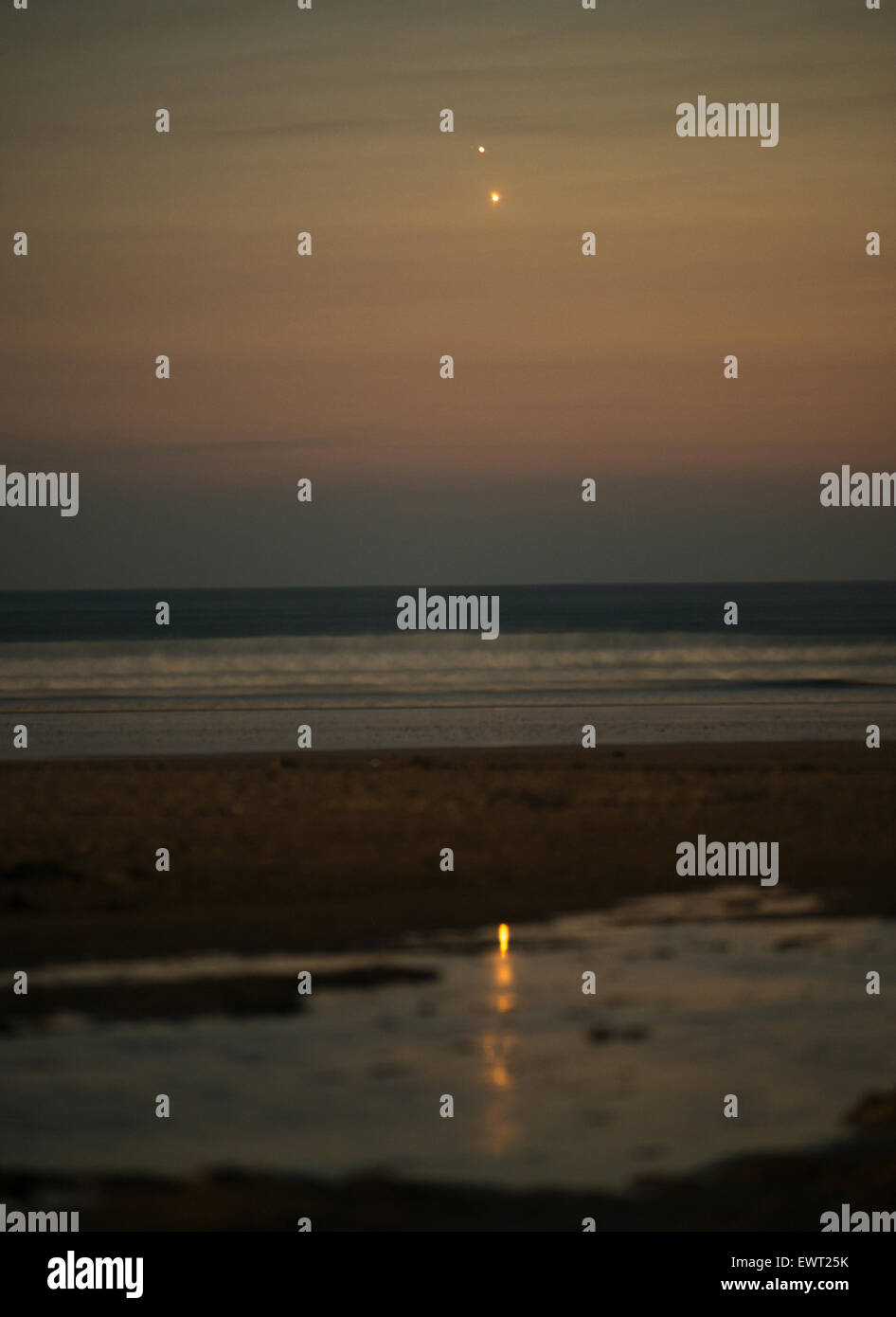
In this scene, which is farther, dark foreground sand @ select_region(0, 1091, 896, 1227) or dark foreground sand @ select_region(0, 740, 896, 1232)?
dark foreground sand @ select_region(0, 740, 896, 1232)

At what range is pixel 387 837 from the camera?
14188 mm

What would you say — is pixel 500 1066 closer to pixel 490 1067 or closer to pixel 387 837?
pixel 490 1067

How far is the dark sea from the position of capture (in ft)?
74.0

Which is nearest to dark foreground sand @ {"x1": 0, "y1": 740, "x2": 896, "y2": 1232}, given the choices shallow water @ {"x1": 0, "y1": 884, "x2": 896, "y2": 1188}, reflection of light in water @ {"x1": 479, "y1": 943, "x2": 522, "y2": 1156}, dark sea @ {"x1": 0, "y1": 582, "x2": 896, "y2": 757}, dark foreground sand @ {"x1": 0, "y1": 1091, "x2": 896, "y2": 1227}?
dark foreground sand @ {"x1": 0, "y1": 1091, "x2": 896, "y2": 1227}

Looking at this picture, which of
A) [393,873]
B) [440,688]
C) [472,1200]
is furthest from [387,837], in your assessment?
[440,688]

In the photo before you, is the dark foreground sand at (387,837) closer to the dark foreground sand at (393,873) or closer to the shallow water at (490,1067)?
the dark foreground sand at (393,873)

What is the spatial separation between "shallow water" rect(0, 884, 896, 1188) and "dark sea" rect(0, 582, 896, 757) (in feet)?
37.0

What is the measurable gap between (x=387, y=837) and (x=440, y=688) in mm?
17545

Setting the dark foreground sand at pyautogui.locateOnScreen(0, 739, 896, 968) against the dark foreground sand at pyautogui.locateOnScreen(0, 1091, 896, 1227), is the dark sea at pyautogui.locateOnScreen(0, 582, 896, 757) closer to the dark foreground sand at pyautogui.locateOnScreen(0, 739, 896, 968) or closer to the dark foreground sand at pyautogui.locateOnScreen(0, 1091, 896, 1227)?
the dark foreground sand at pyautogui.locateOnScreen(0, 739, 896, 968)

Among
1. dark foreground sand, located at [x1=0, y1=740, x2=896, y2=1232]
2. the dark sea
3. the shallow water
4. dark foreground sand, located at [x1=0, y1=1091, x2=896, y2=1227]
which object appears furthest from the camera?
the dark sea

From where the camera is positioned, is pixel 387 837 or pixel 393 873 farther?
pixel 387 837

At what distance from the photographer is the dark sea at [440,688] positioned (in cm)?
2256

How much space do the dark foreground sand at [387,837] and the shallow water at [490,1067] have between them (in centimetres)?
108

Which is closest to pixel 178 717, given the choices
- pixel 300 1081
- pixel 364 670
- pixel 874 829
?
pixel 364 670
